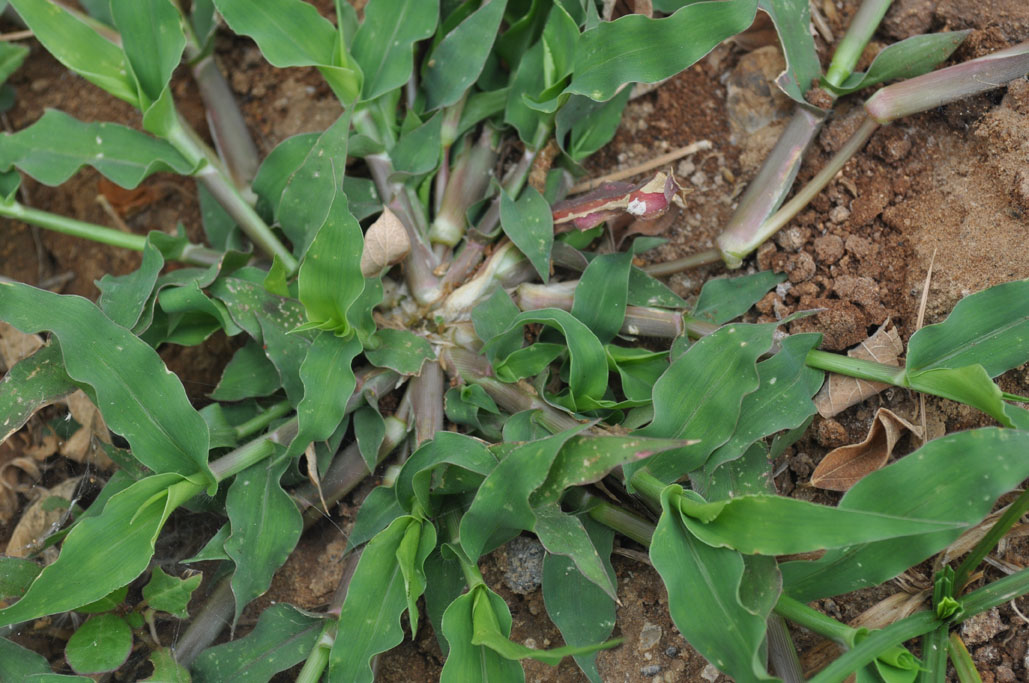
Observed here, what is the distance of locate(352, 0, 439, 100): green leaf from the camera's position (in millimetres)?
1751

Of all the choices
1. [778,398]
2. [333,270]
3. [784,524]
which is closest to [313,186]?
[333,270]

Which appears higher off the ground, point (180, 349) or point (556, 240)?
point (556, 240)

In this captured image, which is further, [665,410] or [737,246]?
[737,246]

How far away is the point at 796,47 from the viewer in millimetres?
1736

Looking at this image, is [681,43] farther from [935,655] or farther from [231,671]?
[231,671]

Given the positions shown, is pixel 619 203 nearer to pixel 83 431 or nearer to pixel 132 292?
pixel 132 292

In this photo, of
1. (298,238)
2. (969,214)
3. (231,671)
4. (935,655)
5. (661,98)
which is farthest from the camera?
(661,98)

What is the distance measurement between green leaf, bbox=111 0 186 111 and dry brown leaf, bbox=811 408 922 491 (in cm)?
151

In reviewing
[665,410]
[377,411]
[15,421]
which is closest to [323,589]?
[377,411]

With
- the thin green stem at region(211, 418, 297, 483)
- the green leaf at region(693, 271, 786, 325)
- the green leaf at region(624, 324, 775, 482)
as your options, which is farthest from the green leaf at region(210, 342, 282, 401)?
the green leaf at region(693, 271, 786, 325)

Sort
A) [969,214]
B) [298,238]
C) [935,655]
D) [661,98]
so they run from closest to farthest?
[935,655] → [969,214] → [298,238] → [661,98]

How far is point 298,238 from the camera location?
5.79ft

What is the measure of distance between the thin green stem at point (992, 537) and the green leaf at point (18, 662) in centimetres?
167

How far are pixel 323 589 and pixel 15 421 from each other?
2.26 ft
